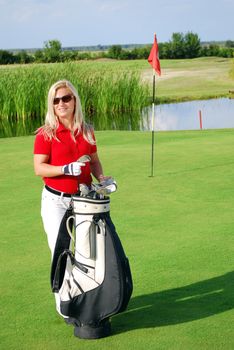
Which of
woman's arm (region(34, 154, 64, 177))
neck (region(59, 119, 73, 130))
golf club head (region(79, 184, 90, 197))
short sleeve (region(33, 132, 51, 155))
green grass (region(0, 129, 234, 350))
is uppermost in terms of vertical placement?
neck (region(59, 119, 73, 130))

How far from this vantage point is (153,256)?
6.97 m

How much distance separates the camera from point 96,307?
489cm

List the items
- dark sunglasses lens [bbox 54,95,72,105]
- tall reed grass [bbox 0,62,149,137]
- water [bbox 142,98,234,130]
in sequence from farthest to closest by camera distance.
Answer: tall reed grass [bbox 0,62,149,137] < water [bbox 142,98,234,130] < dark sunglasses lens [bbox 54,95,72,105]

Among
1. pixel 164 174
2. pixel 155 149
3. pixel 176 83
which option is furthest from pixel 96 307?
pixel 176 83

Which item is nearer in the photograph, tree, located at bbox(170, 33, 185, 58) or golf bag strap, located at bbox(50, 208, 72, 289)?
golf bag strap, located at bbox(50, 208, 72, 289)

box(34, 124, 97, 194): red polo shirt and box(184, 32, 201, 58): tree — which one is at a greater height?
box(34, 124, 97, 194): red polo shirt

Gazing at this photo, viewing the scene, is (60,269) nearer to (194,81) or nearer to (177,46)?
(194,81)

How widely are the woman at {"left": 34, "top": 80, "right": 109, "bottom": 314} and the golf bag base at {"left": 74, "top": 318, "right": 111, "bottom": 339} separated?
9.9 inches

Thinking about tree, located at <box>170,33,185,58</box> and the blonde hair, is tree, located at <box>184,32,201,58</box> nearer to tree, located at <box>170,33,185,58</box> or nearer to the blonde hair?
tree, located at <box>170,33,185,58</box>

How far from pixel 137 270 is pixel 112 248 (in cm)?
180

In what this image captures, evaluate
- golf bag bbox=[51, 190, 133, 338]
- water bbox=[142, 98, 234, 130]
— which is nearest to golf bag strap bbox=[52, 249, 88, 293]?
golf bag bbox=[51, 190, 133, 338]

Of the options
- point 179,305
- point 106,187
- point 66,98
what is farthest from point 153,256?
point 66,98

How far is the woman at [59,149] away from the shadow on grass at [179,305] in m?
0.58

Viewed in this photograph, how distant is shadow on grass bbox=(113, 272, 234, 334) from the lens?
17.3 feet
